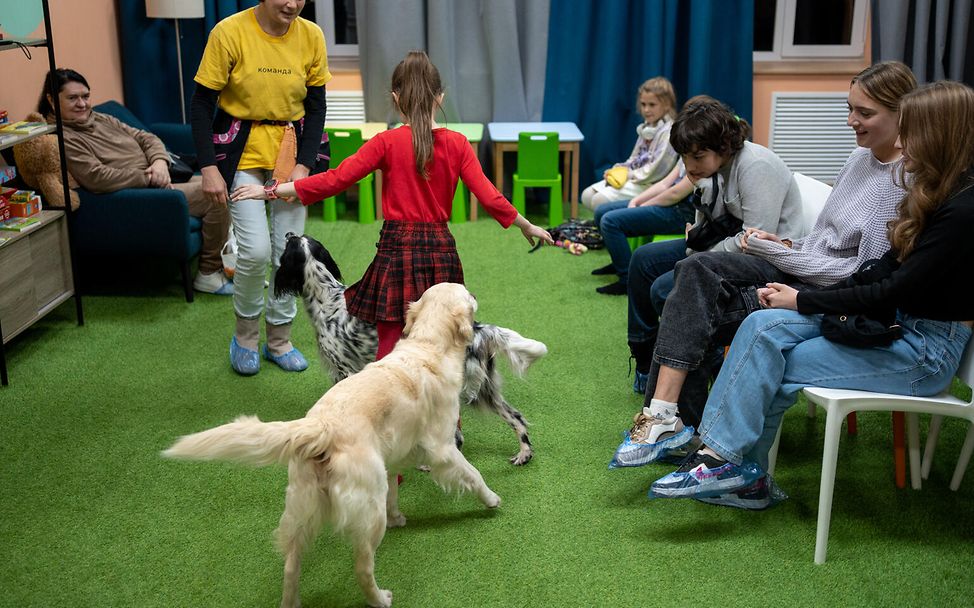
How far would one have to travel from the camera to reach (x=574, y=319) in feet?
14.4

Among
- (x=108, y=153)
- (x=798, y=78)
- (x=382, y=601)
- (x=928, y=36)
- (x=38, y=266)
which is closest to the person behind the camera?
(x=382, y=601)

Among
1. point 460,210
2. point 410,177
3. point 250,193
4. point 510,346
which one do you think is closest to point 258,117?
point 250,193

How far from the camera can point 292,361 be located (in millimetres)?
3809

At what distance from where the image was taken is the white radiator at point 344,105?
21.5 ft

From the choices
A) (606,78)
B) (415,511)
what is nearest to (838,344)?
(415,511)

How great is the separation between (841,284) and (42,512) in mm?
2427

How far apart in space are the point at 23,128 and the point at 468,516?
258 centimetres

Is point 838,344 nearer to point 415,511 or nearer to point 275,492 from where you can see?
point 415,511

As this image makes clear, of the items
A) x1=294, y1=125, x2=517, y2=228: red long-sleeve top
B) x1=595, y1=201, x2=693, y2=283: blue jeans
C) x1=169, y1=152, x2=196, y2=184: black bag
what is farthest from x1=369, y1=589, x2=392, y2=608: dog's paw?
x1=169, y1=152, x2=196, y2=184: black bag

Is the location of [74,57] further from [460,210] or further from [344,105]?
[460,210]

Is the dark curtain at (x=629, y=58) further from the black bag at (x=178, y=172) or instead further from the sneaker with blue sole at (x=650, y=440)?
the sneaker with blue sole at (x=650, y=440)

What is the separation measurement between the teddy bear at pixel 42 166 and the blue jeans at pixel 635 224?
253 cm

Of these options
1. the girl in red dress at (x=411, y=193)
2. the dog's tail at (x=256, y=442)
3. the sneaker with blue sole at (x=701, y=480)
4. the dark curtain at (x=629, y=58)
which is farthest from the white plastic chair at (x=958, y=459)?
the dark curtain at (x=629, y=58)

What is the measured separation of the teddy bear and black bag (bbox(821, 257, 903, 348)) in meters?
3.33
